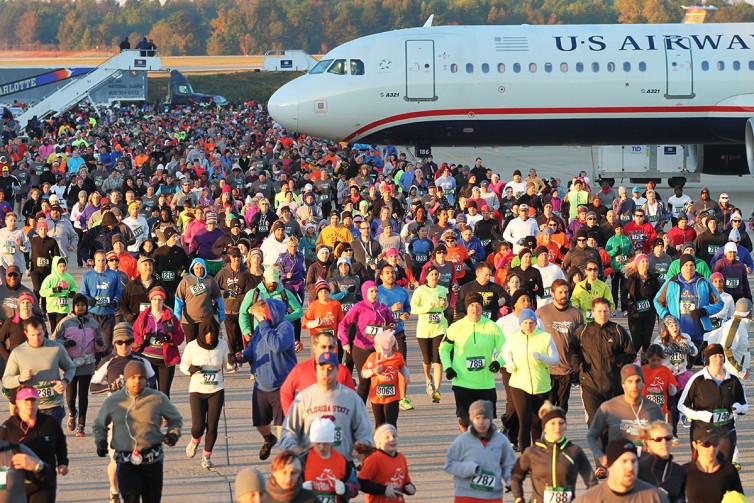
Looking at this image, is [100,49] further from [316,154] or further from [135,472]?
[135,472]

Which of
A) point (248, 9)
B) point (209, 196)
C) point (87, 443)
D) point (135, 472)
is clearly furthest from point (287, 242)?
point (248, 9)

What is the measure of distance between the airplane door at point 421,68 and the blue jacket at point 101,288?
1669cm

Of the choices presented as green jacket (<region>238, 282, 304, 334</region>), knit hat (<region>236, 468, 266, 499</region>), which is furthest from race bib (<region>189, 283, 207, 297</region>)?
knit hat (<region>236, 468, 266, 499</region>)

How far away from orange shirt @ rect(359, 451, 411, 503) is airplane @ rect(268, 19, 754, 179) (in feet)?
72.3

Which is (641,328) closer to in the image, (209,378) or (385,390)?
(385,390)

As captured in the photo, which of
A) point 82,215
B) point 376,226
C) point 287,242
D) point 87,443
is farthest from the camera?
point 82,215

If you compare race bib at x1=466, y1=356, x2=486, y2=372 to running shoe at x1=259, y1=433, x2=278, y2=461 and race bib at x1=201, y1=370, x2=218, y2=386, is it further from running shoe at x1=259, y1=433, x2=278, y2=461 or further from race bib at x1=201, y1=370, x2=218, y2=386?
race bib at x1=201, y1=370, x2=218, y2=386

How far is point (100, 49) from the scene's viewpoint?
150 m

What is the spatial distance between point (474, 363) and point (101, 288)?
435 cm

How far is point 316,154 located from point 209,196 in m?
12.6

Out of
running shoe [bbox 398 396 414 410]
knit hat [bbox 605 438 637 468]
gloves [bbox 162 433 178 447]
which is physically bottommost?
running shoe [bbox 398 396 414 410]

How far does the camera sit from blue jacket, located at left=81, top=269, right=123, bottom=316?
44.6 feet

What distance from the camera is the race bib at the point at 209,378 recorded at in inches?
428

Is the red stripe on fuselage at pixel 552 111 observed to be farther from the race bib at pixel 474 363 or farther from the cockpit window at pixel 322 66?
the race bib at pixel 474 363
